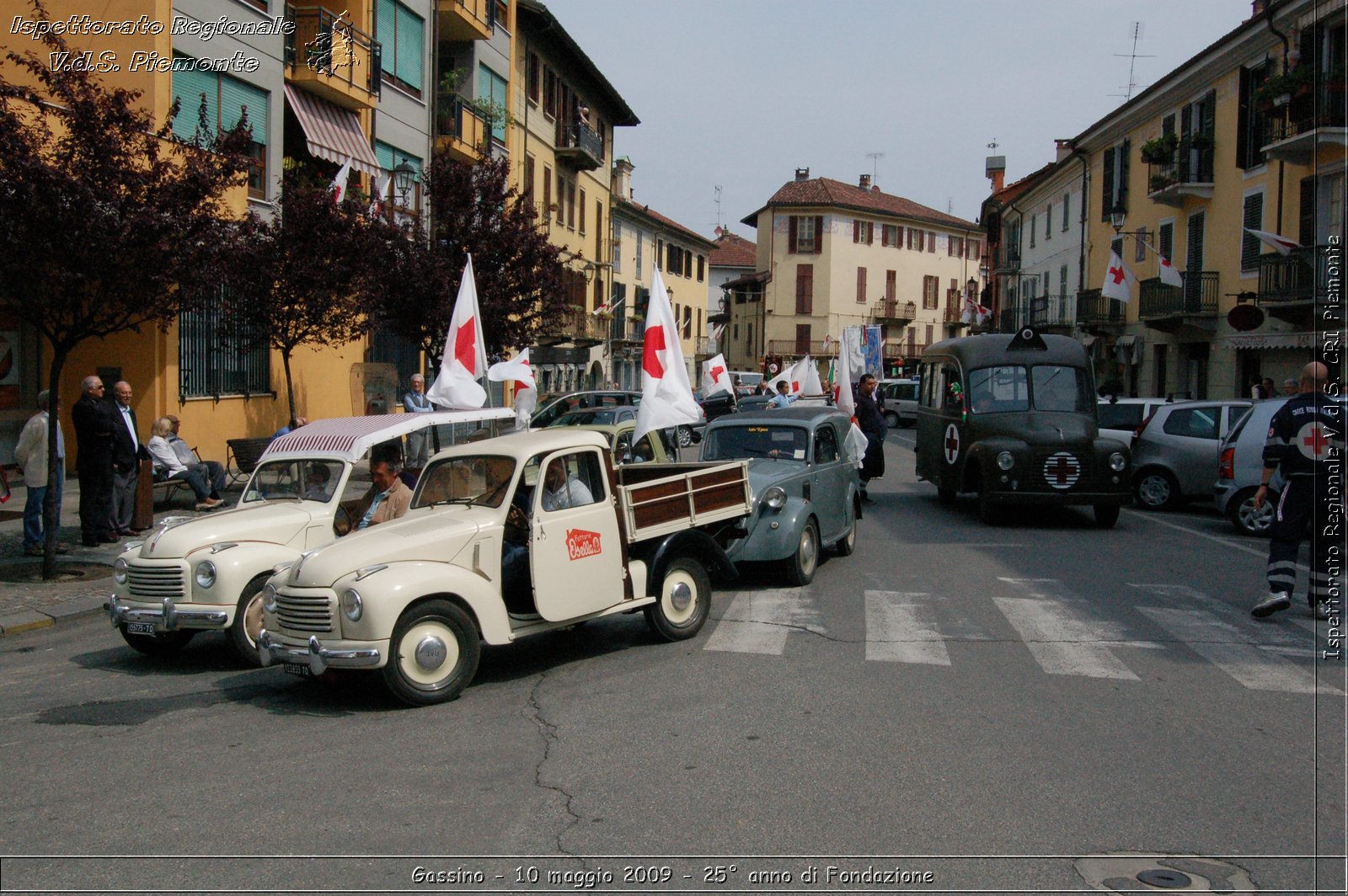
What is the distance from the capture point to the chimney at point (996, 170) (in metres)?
74.8

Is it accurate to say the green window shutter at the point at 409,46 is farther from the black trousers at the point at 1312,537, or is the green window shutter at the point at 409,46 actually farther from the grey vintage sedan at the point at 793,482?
the black trousers at the point at 1312,537

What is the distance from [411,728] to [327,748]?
0.53m

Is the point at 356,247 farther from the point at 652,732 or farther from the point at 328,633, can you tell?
the point at 652,732

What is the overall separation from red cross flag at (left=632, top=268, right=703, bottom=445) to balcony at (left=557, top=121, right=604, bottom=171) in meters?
33.2

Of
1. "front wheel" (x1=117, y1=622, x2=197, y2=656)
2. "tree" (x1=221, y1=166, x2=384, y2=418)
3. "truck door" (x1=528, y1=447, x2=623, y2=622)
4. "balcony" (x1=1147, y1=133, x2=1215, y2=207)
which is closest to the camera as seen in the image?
"truck door" (x1=528, y1=447, x2=623, y2=622)

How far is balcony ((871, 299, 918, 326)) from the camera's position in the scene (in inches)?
3215

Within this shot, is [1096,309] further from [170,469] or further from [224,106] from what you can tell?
[170,469]

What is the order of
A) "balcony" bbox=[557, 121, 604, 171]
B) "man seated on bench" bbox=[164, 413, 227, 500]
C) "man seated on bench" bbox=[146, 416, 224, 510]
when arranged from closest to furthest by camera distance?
"man seated on bench" bbox=[146, 416, 224, 510] → "man seated on bench" bbox=[164, 413, 227, 500] → "balcony" bbox=[557, 121, 604, 171]

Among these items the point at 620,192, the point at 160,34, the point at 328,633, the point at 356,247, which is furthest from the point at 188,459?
the point at 620,192

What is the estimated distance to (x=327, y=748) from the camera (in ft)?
21.1

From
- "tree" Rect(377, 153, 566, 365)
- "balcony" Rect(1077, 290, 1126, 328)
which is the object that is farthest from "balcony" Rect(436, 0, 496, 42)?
"balcony" Rect(1077, 290, 1126, 328)

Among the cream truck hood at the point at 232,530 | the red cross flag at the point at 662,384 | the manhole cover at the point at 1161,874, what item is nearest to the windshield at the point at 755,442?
the red cross flag at the point at 662,384

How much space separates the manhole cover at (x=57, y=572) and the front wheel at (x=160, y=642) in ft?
10.3

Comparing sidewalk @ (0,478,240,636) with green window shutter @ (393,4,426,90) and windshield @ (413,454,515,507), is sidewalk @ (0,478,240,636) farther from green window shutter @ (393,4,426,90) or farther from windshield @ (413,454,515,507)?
green window shutter @ (393,4,426,90)
